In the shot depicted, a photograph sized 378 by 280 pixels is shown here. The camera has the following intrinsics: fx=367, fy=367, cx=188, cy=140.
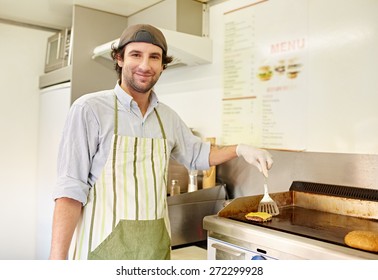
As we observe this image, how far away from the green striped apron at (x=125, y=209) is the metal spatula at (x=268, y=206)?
1.13ft

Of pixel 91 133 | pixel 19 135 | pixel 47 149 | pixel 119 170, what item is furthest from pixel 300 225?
pixel 19 135

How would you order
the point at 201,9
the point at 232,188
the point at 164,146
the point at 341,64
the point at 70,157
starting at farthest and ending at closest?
the point at 201,9 → the point at 232,188 → the point at 341,64 → the point at 164,146 → the point at 70,157

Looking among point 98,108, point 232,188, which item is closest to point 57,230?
point 98,108

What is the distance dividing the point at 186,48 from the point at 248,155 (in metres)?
0.73

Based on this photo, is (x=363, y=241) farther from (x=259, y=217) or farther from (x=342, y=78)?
(x=342, y=78)

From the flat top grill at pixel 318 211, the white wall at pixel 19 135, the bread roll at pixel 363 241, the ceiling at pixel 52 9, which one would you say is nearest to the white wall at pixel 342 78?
the flat top grill at pixel 318 211

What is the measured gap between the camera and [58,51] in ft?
7.02

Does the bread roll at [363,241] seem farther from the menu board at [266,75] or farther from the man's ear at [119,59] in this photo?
the man's ear at [119,59]

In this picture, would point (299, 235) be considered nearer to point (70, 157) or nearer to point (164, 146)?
point (164, 146)

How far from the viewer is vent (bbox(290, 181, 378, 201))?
1.16 m

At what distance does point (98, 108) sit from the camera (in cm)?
99

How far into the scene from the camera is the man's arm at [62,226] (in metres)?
0.88

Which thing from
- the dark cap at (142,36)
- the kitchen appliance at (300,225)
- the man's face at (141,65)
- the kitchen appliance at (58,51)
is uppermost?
the kitchen appliance at (58,51)
